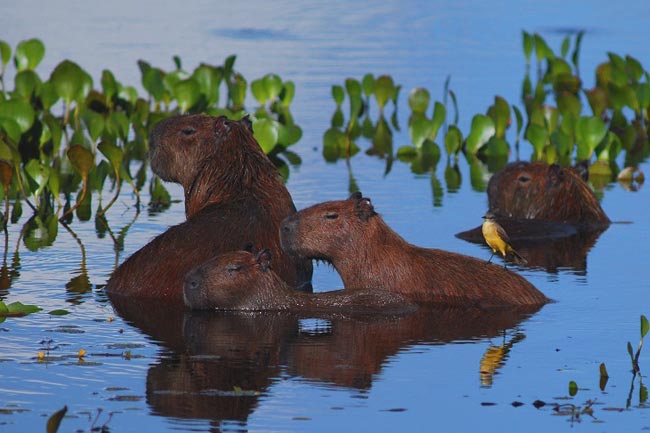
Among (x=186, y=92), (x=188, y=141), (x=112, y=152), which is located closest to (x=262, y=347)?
(x=188, y=141)

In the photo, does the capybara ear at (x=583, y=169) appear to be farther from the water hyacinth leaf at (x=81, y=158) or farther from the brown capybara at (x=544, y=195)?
the water hyacinth leaf at (x=81, y=158)

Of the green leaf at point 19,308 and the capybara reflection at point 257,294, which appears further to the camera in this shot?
the capybara reflection at point 257,294

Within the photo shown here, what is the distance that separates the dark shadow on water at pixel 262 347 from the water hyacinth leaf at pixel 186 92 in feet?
24.2

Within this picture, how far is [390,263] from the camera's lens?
10.9 m

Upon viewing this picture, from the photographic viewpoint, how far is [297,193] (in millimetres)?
15719

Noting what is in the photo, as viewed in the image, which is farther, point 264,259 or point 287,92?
point 287,92

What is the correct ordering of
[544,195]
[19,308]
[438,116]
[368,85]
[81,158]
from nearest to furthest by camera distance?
[19,308], [81,158], [544,195], [438,116], [368,85]

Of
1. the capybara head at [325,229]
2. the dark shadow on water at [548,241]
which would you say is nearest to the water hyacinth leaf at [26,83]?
the dark shadow on water at [548,241]

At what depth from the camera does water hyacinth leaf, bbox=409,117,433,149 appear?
1820 cm

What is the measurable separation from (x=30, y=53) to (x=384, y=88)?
4.55 meters

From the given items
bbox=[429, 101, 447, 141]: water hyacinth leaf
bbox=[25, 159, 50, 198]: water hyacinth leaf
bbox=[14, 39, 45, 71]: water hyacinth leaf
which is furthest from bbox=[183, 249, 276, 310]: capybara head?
bbox=[14, 39, 45, 71]: water hyacinth leaf

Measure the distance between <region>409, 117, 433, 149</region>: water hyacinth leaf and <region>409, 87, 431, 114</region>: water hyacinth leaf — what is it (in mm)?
1705

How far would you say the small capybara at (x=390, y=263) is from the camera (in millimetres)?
10867

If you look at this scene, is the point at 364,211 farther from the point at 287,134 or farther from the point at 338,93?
the point at 338,93
